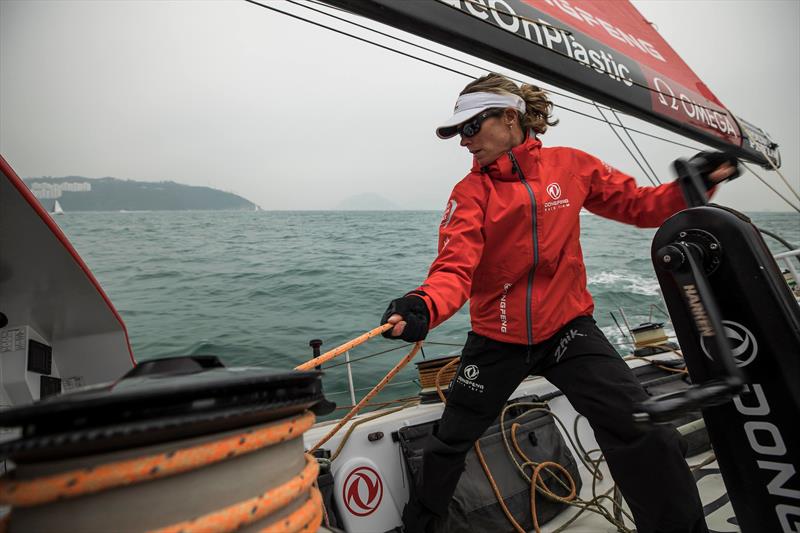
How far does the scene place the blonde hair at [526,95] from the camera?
175 cm

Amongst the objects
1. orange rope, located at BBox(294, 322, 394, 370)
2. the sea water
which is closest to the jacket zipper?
orange rope, located at BBox(294, 322, 394, 370)

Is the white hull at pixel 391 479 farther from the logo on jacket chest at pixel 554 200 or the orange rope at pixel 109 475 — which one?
the orange rope at pixel 109 475

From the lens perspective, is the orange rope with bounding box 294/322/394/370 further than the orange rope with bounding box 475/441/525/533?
No

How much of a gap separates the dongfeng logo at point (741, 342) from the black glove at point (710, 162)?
468 millimetres

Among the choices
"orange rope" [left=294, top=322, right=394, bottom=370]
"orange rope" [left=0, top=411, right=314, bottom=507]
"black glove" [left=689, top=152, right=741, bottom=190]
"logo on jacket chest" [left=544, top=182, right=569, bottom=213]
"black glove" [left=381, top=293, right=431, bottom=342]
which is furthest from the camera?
"logo on jacket chest" [left=544, top=182, right=569, bottom=213]

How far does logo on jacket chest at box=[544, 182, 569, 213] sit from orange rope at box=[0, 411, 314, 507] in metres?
1.44

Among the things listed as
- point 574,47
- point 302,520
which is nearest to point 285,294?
point 574,47

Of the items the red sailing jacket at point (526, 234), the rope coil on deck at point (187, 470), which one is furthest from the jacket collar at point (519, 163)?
the rope coil on deck at point (187, 470)

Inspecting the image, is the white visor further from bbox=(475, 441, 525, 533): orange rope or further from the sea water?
bbox=(475, 441, 525, 533): orange rope

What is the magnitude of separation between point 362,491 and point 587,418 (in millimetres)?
1074

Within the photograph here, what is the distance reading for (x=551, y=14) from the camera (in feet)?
7.92

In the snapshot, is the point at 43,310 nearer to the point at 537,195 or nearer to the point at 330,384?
the point at 537,195

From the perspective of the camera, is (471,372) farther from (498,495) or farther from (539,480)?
(539,480)

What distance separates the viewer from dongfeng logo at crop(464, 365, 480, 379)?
1663 mm
